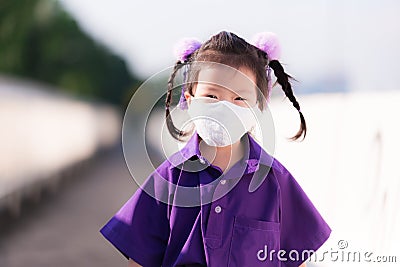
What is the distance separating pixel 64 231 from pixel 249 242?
23.4 ft

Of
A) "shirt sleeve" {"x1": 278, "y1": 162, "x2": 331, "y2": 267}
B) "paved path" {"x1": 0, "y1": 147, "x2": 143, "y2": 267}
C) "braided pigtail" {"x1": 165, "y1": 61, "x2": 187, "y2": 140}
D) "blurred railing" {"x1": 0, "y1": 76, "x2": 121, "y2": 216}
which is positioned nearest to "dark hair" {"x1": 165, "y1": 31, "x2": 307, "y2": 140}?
"braided pigtail" {"x1": 165, "y1": 61, "x2": 187, "y2": 140}

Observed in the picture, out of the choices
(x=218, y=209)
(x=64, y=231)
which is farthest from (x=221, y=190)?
(x=64, y=231)

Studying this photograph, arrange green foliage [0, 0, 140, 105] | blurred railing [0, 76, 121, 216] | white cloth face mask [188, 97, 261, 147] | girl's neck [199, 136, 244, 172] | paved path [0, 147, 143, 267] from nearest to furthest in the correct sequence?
white cloth face mask [188, 97, 261, 147] → girl's neck [199, 136, 244, 172] → paved path [0, 147, 143, 267] → blurred railing [0, 76, 121, 216] → green foliage [0, 0, 140, 105]

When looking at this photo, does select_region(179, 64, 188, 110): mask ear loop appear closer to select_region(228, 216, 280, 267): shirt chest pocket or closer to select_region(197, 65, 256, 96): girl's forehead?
select_region(197, 65, 256, 96): girl's forehead

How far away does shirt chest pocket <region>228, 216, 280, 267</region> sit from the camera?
1.61 meters

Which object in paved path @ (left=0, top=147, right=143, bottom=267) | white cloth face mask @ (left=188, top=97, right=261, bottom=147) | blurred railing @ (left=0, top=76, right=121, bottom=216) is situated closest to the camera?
white cloth face mask @ (left=188, top=97, right=261, bottom=147)

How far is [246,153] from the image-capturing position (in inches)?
66.8

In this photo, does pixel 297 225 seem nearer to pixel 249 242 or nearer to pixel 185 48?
pixel 249 242

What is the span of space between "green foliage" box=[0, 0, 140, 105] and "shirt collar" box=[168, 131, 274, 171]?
1242 centimetres

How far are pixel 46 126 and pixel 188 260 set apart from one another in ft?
39.7

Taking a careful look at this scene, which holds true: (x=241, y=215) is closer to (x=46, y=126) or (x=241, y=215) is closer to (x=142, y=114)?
(x=142, y=114)

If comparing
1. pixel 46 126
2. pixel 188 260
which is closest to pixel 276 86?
pixel 188 260

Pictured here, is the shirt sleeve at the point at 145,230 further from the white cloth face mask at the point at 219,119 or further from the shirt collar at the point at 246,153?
the white cloth face mask at the point at 219,119

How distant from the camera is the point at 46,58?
3150cm
